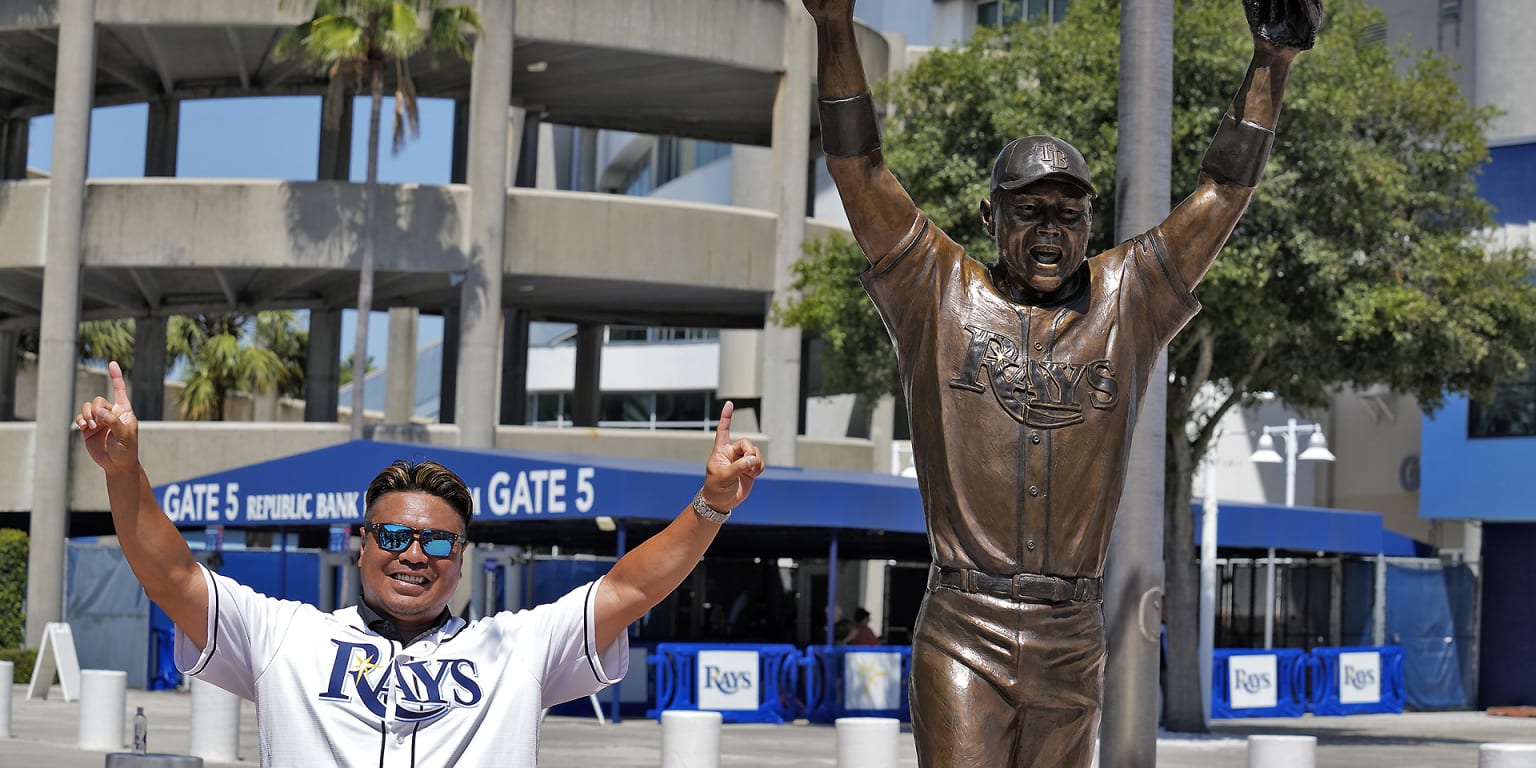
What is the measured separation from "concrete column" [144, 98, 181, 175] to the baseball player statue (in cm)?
3473

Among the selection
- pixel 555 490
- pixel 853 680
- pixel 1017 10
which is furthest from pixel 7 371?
pixel 1017 10

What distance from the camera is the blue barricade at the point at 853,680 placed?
24.0 metres

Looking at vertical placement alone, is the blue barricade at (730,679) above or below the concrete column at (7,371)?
below

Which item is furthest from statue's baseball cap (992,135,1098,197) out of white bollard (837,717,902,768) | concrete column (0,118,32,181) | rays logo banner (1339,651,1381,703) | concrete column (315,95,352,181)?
concrete column (0,118,32,181)

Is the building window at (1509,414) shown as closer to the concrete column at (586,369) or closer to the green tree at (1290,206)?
the green tree at (1290,206)

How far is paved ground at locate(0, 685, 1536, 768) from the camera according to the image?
18125 millimetres

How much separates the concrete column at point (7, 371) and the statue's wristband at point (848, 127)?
38.1 metres

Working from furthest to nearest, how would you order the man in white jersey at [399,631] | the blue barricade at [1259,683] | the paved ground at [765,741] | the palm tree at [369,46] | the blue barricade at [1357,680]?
the palm tree at [369,46] → the blue barricade at [1357,680] → the blue barricade at [1259,683] → the paved ground at [765,741] → the man in white jersey at [399,631]

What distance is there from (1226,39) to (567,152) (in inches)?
1661

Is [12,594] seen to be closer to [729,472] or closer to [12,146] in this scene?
[12,146]

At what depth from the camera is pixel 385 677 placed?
12.1ft

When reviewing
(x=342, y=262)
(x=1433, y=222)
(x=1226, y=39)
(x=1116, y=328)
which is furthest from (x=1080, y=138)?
(x=1116, y=328)

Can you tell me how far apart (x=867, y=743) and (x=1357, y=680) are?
17668mm

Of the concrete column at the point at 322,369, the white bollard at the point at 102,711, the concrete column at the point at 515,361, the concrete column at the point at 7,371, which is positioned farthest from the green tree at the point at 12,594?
the white bollard at the point at 102,711
